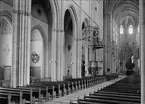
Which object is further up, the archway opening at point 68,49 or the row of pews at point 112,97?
the archway opening at point 68,49

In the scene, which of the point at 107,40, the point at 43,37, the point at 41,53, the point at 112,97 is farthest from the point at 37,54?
the point at 107,40

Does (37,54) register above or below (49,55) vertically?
above

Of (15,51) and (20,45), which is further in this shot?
(20,45)

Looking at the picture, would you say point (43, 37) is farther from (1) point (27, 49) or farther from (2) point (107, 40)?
(2) point (107, 40)

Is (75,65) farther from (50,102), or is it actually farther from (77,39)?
(50,102)

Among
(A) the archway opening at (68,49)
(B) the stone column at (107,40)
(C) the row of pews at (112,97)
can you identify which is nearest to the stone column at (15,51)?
(C) the row of pews at (112,97)

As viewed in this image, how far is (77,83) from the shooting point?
14.5 m

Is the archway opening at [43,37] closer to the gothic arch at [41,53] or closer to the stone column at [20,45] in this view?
the gothic arch at [41,53]

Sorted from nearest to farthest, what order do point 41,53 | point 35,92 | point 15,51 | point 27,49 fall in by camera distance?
point 35,92, point 15,51, point 27,49, point 41,53

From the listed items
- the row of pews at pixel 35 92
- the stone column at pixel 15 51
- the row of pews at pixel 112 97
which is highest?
the stone column at pixel 15 51

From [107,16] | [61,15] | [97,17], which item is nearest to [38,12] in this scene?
[61,15]

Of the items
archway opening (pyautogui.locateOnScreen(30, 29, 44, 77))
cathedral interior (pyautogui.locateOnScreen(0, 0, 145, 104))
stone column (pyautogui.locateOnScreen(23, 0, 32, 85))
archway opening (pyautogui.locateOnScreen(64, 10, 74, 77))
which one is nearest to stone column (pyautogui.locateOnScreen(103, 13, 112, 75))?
cathedral interior (pyautogui.locateOnScreen(0, 0, 145, 104))

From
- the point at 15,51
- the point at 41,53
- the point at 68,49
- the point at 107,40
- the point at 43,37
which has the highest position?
the point at 107,40

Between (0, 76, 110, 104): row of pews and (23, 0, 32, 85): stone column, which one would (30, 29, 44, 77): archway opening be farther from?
(23, 0, 32, 85): stone column
